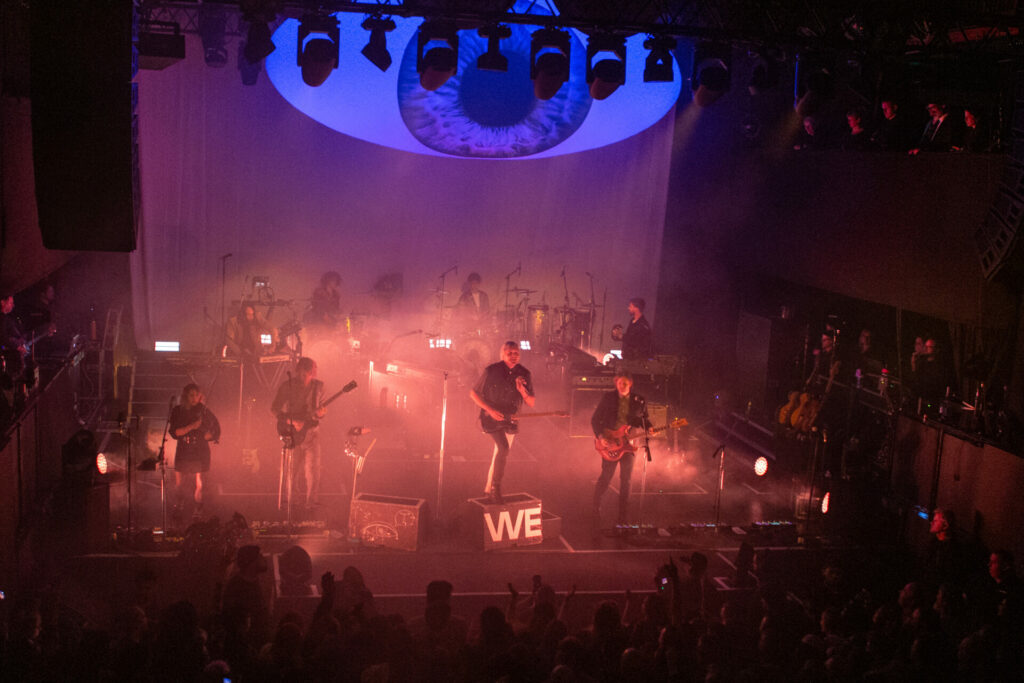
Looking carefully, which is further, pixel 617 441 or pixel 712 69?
pixel 712 69

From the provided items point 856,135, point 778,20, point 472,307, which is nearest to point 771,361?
point 856,135

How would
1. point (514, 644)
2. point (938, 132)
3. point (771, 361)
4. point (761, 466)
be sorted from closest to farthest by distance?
1. point (514, 644)
2. point (761, 466)
3. point (938, 132)
4. point (771, 361)

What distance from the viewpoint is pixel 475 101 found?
1523 centimetres

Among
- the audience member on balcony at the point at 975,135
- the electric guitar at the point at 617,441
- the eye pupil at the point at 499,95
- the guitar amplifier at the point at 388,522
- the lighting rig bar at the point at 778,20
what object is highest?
the eye pupil at the point at 499,95

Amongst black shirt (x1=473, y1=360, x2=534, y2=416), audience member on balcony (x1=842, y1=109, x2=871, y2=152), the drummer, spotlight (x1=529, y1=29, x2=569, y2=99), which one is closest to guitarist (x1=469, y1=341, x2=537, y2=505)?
black shirt (x1=473, y1=360, x2=534, y2=416)

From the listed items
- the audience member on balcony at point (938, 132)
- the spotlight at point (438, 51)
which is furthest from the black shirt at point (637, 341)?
the spotlight at point (438, 51)

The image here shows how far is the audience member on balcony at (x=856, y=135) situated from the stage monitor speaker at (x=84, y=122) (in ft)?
27.5

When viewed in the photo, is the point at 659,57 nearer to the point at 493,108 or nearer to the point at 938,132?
the point at 938,132

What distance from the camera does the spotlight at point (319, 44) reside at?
28.2 ft

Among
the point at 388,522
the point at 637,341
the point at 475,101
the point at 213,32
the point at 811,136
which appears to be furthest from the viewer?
the point at 475,101

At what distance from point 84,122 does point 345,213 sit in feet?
33.1

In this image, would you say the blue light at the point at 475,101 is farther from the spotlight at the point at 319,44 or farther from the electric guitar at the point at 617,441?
the electric guitar at the point at 617,441

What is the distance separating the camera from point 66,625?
5.32m

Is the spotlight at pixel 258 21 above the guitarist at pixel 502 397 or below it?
above
